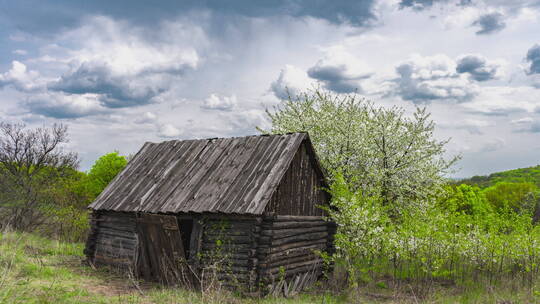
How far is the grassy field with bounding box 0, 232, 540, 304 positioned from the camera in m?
9.71

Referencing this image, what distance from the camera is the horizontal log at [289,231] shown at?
37.3 ft

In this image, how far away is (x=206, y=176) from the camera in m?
13.5

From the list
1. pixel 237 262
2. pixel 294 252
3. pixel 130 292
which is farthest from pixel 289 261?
pixel 130 292

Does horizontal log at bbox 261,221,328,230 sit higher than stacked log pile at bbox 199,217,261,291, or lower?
higher

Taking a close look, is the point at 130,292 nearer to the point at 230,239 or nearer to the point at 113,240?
the point at 230,239

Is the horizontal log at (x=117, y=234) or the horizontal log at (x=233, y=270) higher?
the horizontal log at (x=117, y=234)

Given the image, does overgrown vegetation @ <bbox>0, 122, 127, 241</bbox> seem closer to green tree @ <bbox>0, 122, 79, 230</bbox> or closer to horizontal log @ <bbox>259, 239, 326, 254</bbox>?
green tree @ <bbox>0, 122, 79, 230</bbox>

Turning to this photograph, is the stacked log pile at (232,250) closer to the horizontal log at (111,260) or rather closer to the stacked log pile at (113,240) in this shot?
the stacked log pile at (113,240)

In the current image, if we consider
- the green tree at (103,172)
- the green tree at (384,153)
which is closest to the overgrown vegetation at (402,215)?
the green tree at (384,153)

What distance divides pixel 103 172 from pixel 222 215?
631 inches

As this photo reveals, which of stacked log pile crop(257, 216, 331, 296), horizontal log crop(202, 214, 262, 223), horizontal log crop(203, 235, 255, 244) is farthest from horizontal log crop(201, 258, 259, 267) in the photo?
horizontal log crop(202, 214, 262, 223)

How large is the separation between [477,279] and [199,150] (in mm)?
10672

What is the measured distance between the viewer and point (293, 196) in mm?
13188

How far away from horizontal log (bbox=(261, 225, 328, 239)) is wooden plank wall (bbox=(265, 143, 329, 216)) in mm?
504
